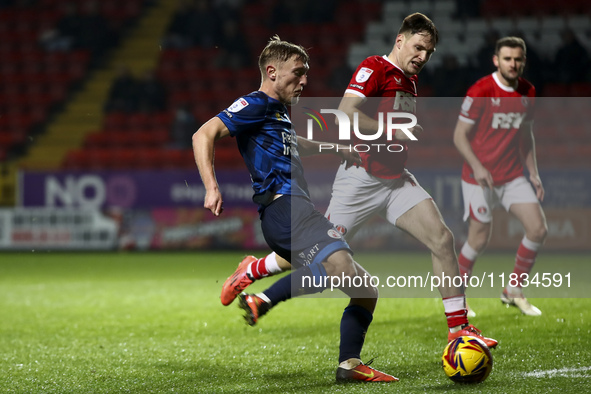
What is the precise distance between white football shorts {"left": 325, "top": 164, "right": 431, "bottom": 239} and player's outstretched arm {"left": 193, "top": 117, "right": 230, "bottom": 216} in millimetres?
1268

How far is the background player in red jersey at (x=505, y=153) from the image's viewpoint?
6.21 meters

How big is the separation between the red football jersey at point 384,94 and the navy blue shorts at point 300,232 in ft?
3.21

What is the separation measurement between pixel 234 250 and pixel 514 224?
166 inches

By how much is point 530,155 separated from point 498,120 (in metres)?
0.38

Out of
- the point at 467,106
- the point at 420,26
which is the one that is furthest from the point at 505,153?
the point at 420,26

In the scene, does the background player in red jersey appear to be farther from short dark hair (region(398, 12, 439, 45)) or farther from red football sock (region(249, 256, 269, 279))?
red football sock (region(249, 256, 269, 279))

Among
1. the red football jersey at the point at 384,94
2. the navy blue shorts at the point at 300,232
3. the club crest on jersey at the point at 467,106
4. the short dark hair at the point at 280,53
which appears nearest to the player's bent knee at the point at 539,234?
the club crest on jersey at the point at 467,106

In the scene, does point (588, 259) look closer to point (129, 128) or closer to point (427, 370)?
point (427, 370)

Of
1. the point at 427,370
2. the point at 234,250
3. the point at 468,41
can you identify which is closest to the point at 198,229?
the point at 234,250

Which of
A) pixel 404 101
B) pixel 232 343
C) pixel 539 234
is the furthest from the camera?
pixel 539 234

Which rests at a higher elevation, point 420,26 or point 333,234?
point 420,26

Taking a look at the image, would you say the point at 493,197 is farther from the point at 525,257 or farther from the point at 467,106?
the point at 467,106

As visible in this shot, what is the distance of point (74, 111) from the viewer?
16609 millimetres

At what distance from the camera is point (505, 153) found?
6.38 meters
